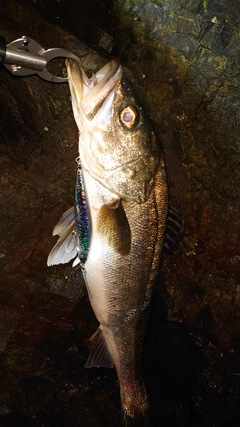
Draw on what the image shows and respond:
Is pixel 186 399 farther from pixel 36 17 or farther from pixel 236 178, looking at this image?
pixel 36 17

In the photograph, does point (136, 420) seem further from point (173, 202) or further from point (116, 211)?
point (173, 202)

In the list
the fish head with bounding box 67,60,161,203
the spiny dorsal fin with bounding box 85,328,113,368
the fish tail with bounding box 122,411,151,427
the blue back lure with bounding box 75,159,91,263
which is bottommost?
the fish tail with bounding box 122,411,151,427

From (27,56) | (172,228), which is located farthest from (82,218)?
(27,56)

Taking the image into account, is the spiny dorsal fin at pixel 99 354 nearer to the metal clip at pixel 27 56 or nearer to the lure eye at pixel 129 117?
the lure eye at pixel 129 117

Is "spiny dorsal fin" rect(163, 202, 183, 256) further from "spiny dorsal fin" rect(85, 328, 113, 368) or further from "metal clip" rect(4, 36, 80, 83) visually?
"metal clip" rect(4, 36, 80, 83)

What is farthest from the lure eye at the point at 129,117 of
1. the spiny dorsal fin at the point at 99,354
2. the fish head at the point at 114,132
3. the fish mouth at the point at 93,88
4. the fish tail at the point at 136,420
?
the fish tail at the point at 136,420

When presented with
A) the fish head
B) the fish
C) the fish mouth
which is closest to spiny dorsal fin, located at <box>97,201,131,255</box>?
the fish
